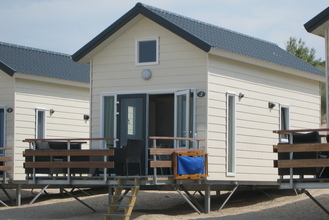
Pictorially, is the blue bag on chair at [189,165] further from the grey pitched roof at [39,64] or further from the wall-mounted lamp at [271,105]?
the grey pitched roof at [39,64]

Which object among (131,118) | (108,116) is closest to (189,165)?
(131,118)

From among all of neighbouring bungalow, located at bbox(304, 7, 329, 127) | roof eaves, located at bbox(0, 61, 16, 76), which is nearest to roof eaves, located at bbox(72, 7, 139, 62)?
roof eaves, located at bbox(0, 61, 16, 76)

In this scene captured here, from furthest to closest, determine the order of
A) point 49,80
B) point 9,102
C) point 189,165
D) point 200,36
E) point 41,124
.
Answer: point 41,124 < point 49,80 < point 9,102 < point 200,36 < point 189,165

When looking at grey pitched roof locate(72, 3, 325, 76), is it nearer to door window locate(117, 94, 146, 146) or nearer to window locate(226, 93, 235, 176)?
window locate(226, 93, 235, 176)

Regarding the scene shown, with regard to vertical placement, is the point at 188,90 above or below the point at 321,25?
below

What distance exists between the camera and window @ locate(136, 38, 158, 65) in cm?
1905

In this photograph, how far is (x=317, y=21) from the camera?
16.8 m

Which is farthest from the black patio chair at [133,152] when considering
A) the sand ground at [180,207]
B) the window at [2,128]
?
the window at [2,128]

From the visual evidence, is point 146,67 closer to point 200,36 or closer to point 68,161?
point 200,36

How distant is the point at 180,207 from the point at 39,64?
7.29 metres

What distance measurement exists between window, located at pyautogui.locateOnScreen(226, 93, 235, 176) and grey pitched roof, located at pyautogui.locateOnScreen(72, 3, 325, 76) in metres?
1.30

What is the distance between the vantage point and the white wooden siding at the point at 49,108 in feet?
74.3

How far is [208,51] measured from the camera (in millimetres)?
17797

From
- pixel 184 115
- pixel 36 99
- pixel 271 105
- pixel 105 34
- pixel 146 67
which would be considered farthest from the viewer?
pixel 36 99
